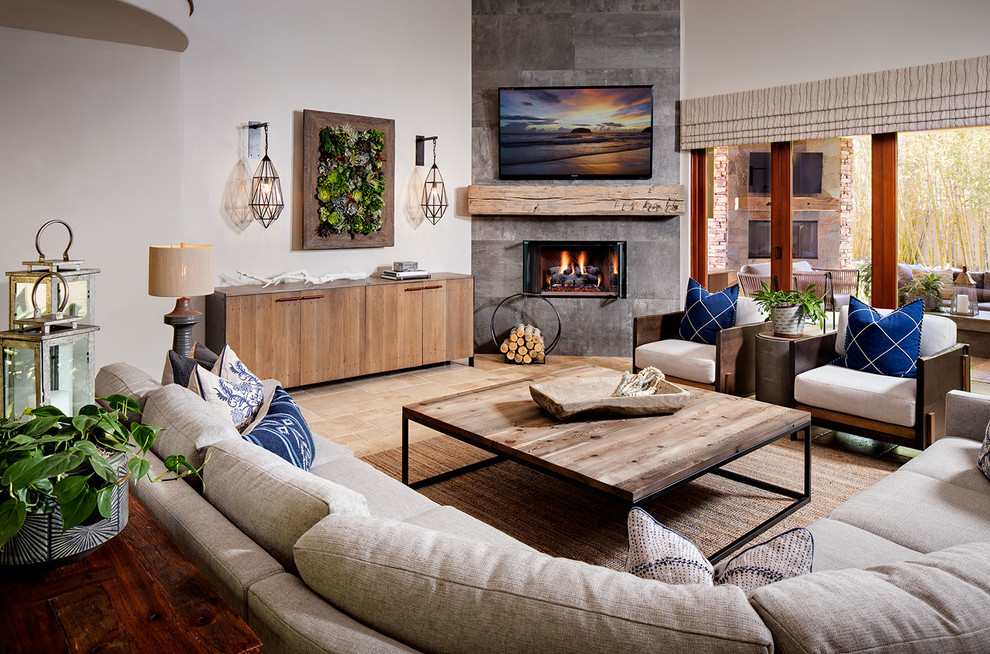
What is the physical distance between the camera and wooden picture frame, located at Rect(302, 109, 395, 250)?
18.9 feet

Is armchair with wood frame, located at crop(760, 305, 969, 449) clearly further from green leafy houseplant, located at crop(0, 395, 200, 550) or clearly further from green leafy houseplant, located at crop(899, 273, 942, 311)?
green leafy houseplant, located at crop(0, 395, 200, 550)

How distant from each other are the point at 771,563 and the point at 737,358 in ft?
12.1

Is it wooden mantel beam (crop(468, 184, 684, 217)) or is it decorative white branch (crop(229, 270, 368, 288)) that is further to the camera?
wooden mantel beam (crop(468, 184, 684, 217))

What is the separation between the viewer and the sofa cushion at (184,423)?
197cm

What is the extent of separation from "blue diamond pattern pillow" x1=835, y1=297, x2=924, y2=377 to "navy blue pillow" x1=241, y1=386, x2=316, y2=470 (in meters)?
3.27

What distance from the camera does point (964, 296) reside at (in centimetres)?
507

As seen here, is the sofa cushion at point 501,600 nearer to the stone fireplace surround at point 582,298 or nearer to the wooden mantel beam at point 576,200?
the wooden mantel beam at point 576,200

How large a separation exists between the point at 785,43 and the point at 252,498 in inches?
233

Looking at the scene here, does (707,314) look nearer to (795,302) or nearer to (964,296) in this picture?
(795,302)

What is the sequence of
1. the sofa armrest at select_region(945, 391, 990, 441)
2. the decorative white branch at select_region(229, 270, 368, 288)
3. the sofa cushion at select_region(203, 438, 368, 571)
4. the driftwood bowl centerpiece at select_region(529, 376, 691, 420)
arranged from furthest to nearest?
1. the decorative white branch at select_region(229, 270, 368, 288)
2. the driftwood bowl centerpiece at select_region(529, 376, 691, 420)
3. the sofa armrest at select_region(945, 391, 990, 441)
4. the sofa cushion at select_region(203, 438, 368, 571)

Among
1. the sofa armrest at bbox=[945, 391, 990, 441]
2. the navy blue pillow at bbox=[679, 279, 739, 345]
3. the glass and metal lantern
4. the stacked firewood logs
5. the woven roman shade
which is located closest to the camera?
the glass and metal lantern

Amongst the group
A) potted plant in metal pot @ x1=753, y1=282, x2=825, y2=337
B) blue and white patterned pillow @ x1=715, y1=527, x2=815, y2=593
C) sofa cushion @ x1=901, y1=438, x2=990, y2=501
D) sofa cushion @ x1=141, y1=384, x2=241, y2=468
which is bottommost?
sofa cushion @ x1=901, y1=438, x2=990, y2=501

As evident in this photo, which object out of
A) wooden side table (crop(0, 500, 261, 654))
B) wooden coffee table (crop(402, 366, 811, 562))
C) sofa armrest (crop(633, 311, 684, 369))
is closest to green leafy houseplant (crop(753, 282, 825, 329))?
sofa armrest (crop(633, 311, 684, 369))

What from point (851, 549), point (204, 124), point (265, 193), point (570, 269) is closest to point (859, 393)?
point (851, 549)
